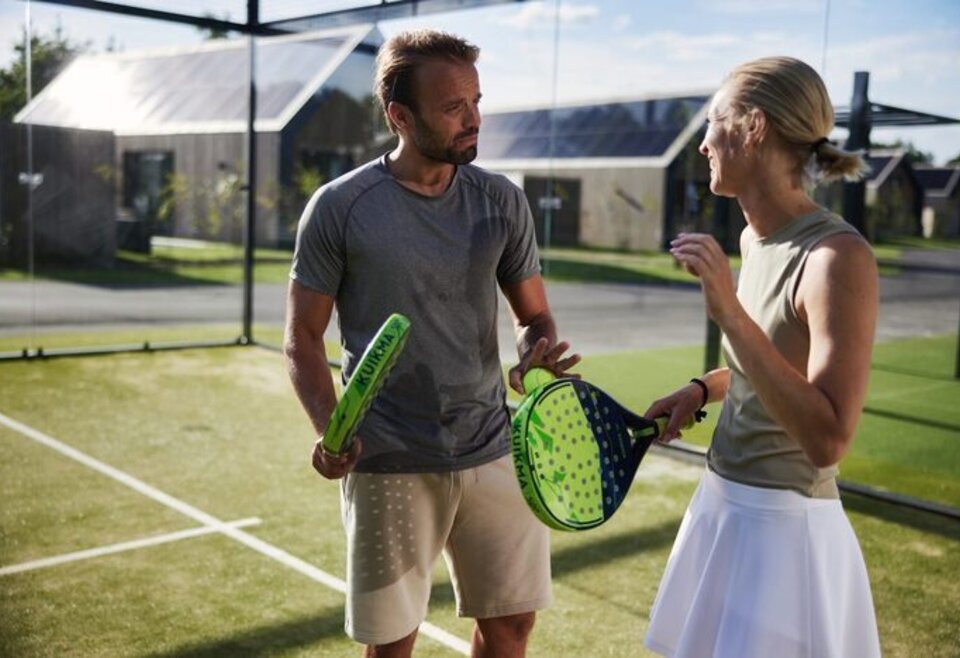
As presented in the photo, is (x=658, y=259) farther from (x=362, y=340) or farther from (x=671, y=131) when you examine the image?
(x=362, y=340)

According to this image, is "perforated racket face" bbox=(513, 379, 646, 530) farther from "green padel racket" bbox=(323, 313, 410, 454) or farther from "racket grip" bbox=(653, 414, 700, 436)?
"green padel racket" bbox=(323, 313, 410, 454)

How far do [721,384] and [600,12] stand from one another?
4.55 metres

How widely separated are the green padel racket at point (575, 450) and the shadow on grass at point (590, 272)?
4715mm

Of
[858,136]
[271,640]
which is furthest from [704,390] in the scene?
[858,136]

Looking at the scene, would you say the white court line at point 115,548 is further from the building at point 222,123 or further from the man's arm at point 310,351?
the building at point 222,123

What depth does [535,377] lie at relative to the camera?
2344 mm

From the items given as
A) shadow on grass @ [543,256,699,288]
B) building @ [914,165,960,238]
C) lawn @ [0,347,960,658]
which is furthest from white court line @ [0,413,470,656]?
building @ [914,165,960,238]

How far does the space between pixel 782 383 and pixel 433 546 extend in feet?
3.72

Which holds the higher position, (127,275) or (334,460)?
(334,460)

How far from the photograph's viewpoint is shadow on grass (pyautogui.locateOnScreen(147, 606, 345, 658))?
3.40 metres

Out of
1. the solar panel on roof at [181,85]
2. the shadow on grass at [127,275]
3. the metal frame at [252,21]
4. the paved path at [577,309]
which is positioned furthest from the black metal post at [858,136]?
the shadow on grass at [127,275]

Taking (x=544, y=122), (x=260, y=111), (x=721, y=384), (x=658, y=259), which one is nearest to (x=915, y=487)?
(x=658, y=259)

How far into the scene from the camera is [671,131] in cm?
620

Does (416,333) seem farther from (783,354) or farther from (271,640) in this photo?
(271,640)
